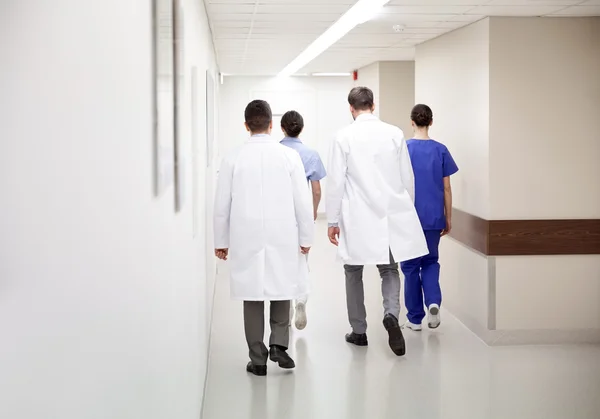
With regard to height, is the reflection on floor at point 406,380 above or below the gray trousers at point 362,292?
below

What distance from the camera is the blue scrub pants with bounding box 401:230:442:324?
6.46 meters

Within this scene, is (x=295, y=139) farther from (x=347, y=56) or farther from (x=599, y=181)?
(x=347, y=56)

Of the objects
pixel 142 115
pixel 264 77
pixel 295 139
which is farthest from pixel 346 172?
pixel 264 77

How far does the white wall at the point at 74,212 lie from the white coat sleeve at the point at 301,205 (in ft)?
11.1

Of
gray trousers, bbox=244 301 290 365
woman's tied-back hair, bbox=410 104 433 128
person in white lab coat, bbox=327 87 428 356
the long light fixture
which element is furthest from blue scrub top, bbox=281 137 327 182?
gray trousers, bbox=244 301 290 365

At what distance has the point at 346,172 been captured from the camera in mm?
5867

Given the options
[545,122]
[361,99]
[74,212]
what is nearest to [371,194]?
[361,99]

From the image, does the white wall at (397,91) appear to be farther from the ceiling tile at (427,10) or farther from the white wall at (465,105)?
the ceiling tile at (427,10)

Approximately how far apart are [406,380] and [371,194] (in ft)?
4.46

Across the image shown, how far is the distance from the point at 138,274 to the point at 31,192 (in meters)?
0.83

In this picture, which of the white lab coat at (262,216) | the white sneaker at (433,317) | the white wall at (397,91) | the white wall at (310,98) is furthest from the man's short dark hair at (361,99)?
the white wall at (310,98)

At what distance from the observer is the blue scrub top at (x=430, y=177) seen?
253 inches

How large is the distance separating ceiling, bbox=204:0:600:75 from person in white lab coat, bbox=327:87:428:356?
847 millimetres

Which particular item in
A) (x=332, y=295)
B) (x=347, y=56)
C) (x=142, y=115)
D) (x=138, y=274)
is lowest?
(x=332, y=295)
